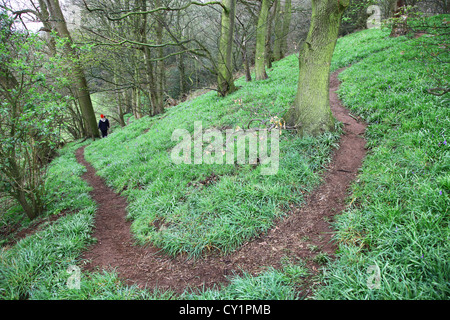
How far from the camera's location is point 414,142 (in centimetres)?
355

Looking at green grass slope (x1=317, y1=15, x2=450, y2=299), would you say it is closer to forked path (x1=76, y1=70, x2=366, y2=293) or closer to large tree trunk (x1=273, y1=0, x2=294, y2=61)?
forked path (x1=76, y1=70, x2=366, y2=293)

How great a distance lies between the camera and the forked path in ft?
9.09

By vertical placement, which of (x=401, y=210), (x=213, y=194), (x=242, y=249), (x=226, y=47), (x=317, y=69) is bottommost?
(x=242, y=249)

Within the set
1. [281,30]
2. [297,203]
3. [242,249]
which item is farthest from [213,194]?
[281,30]

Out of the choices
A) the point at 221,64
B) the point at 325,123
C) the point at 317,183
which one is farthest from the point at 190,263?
the point at 221,64

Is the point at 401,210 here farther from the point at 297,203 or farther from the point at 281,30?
the point at 281,30

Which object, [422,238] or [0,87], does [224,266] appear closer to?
[422,238]

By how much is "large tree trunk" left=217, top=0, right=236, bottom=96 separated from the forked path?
6.45 meters

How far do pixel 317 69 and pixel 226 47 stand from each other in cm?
591

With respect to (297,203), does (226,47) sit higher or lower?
higher

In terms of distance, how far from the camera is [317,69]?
4512 millimetres

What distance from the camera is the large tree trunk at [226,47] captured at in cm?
877

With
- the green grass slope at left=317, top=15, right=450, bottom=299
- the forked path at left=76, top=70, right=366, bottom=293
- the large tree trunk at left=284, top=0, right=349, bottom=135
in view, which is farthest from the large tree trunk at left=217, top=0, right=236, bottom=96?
the forked path at left=76, top=70, right=366, bottom=293
